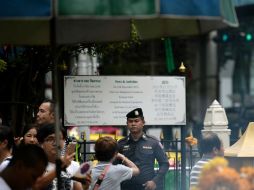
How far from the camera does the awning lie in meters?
6.12

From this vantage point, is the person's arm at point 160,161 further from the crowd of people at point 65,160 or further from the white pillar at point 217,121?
the white pillar at point 217,121

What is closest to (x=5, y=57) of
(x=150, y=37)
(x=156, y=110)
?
(x=156, y=110)

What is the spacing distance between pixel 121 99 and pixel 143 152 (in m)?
1.56

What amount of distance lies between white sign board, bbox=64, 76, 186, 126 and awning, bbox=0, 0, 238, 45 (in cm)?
442

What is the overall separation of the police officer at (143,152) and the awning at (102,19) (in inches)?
129

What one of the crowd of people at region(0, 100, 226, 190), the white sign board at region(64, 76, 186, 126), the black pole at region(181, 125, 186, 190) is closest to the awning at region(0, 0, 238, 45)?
the crowd of people at region(0, 100, 226, 190)

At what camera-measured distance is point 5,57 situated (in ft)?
44.6

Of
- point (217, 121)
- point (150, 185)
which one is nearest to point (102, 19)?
point (150, 185)

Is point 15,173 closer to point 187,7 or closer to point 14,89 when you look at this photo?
point 187,7

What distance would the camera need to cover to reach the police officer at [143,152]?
36.6 ft

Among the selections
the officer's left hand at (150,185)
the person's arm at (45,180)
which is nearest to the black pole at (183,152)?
the officer's left hand at (150,185)

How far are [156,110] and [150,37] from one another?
4866 millimetres

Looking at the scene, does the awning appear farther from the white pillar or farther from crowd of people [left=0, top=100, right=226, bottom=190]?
the white pillar

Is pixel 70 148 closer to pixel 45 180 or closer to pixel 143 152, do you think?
pixel 143 152
